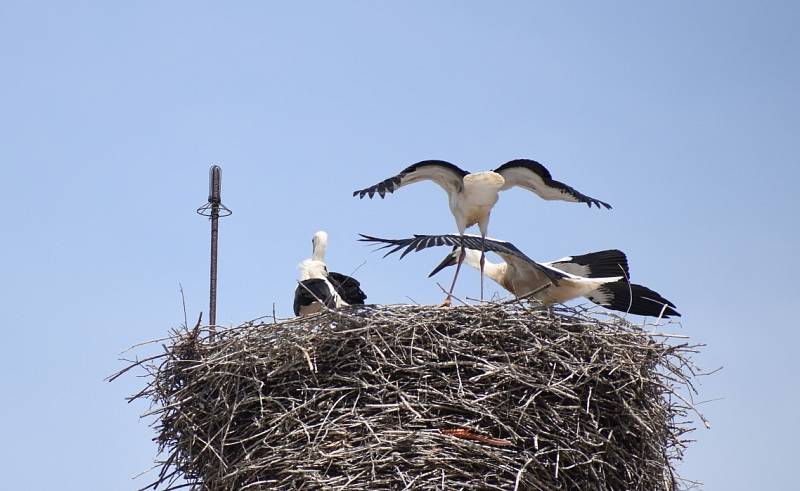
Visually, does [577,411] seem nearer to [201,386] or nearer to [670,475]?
[670,475]

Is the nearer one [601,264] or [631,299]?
[631,299]

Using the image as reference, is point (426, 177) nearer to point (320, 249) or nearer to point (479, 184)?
point (479, 184)

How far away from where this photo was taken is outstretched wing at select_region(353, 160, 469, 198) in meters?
8.55

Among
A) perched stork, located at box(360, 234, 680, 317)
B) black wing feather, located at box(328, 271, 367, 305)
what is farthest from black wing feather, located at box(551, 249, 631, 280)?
black wing feather, located at box(328, 271, 367, 305)

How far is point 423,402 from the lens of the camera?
720 centimetres

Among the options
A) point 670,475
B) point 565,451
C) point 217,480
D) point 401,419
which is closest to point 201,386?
point 217,480

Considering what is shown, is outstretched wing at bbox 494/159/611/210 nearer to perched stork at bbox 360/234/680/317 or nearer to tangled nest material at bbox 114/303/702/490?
perched stork at bbox 360/234/680/317

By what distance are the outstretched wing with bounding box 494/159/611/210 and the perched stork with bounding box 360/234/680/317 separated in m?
0.45

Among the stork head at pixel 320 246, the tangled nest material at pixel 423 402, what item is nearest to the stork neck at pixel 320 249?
the stork head at pixel 320 246

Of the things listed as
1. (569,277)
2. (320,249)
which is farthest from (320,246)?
(569,277)

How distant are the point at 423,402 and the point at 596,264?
8.62ft

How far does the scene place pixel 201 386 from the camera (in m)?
7.67

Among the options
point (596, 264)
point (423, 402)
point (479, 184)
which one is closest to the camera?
point (423, 402)

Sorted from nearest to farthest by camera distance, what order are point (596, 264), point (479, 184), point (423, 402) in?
1. point (423, 402)
2. point (479, 184)
3. point (596, 264)
